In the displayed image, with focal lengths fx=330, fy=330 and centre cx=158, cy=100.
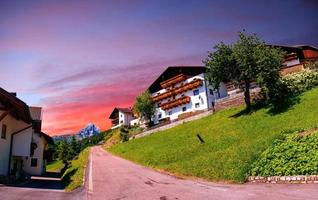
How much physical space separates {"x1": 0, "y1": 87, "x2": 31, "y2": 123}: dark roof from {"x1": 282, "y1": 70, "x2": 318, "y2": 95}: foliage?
33.0 metres

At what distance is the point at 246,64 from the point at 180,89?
36.0m

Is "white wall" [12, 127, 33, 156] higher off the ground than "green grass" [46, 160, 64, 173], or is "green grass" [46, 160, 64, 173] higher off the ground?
"white wall" [12, 127, 33, 156]

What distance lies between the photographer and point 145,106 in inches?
3391

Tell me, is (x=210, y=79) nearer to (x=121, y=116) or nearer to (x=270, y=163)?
(x=270, y=163)

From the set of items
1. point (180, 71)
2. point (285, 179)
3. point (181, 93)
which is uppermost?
point (180, 71)

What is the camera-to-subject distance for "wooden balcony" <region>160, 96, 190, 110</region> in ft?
251

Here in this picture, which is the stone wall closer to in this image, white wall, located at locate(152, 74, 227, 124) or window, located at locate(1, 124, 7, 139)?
window, located at locate(1, 124, 7, 139)

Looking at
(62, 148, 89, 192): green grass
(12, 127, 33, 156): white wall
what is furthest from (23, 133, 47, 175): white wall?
(12, 127, 33, 156): white wall

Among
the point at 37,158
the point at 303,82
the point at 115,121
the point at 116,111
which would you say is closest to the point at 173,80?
the point at 37,158

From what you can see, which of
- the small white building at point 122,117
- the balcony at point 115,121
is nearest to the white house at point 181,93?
the small white building at point 122,117

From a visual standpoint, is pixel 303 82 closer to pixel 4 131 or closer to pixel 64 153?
pixel 4 131

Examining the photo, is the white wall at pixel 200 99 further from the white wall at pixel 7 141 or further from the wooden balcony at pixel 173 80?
the white wall at pixel 7 141

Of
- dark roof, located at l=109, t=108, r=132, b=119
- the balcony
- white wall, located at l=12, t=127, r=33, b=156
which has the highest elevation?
dark roof, located at l=109, t=108, r=132, b=119

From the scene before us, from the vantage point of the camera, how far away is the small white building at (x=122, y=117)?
397 ft
